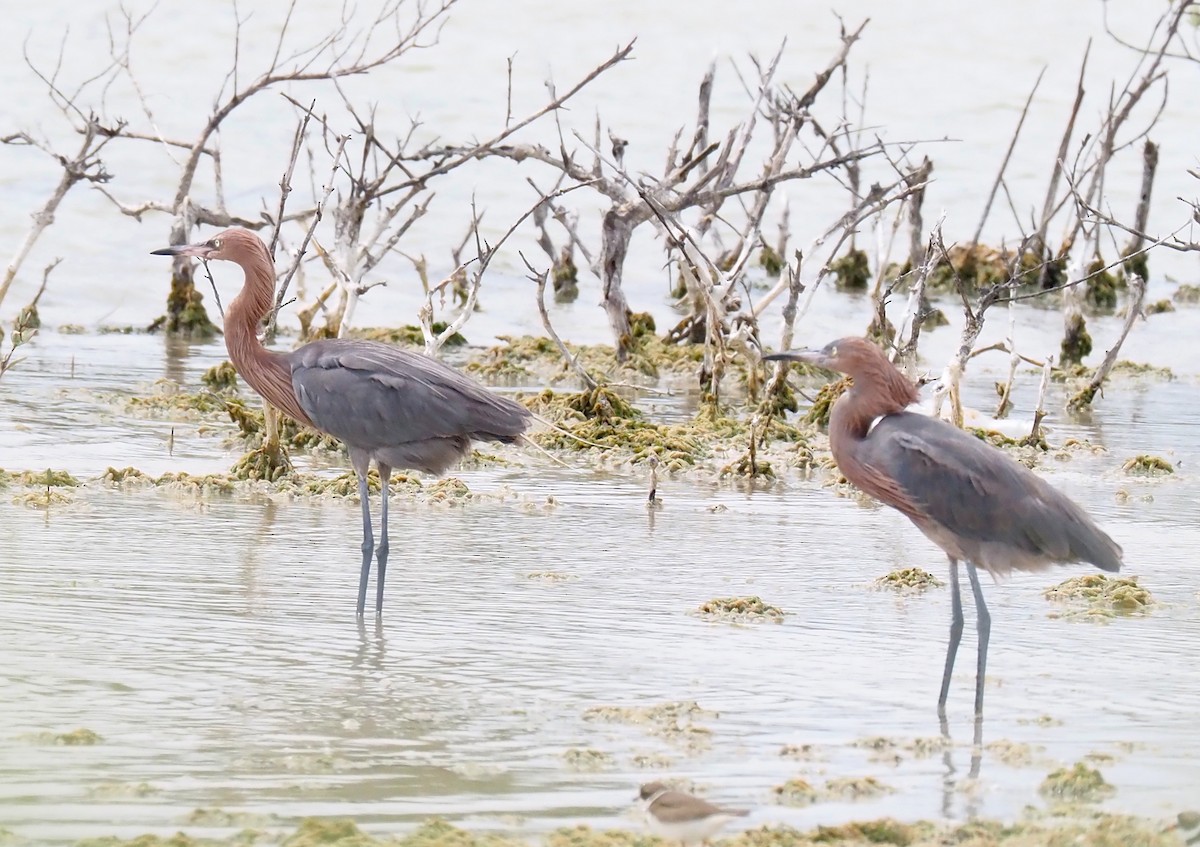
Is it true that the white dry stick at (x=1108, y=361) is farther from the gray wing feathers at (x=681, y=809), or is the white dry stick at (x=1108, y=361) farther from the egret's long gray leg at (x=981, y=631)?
the gray wing feathers at (x=681, y=809)

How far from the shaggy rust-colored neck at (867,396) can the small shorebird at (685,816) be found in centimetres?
221

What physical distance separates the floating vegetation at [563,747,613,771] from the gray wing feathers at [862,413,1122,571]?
1.52 metres

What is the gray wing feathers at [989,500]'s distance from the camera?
19.5ft

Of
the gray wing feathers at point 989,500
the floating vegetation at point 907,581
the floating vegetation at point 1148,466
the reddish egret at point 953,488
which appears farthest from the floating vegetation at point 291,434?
the gray wing feathers at point 989,500

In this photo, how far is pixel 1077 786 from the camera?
4.90 m

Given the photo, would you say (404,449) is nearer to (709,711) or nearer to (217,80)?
(709,711)

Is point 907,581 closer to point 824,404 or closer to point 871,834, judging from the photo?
point 871,834

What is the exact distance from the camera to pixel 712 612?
6.89 metres

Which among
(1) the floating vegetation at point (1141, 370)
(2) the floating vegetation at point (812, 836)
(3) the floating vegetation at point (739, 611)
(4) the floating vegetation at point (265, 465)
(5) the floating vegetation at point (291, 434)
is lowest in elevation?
(2) the floating vegetation at point (812, 836)

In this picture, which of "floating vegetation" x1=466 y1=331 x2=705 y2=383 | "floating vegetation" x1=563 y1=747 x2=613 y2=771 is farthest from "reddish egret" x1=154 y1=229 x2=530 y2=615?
"floating vegetation" x1=466 y1=331 x2=705 y2=383

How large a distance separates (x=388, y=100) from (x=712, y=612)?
18.3 meters

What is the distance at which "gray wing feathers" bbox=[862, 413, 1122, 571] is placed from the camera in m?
5.94

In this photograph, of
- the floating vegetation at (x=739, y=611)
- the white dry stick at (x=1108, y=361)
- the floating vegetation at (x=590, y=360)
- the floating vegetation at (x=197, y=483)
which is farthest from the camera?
the floating vegetation at (x=590, y=360)

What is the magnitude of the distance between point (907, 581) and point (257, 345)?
2804 millimetres
